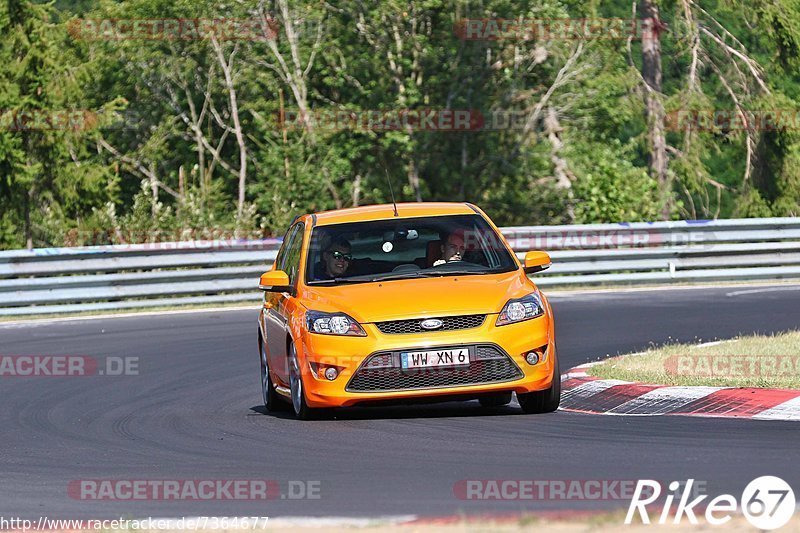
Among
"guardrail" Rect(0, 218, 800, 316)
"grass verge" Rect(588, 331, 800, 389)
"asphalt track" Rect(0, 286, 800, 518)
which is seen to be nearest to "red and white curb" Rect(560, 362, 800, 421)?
"grass verge" Rect(588, 331, 800, 389)

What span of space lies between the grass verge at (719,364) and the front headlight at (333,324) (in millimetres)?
2538

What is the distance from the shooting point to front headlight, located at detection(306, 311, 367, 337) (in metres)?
10.7

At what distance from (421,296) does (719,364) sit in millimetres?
3280

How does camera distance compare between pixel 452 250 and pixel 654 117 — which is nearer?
pixel 452 250

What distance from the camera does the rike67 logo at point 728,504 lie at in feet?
21.2

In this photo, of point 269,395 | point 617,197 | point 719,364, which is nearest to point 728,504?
point 269,395

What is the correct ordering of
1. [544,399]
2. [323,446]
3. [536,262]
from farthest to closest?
[536,262] < [544,399] < [323,446]

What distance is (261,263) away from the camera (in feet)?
78.7

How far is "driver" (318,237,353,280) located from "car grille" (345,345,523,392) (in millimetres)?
1224

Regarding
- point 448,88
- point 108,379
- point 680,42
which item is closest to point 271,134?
point 448,88

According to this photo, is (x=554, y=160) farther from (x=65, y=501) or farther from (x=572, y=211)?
(x=65, y=501)

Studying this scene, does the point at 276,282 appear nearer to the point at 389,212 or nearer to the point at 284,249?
the point at 389,212

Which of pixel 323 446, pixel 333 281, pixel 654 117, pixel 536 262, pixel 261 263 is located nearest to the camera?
pixel 323 446

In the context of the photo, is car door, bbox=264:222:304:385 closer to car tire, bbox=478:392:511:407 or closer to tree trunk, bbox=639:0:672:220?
car tire, bbox=478:392:511:407
